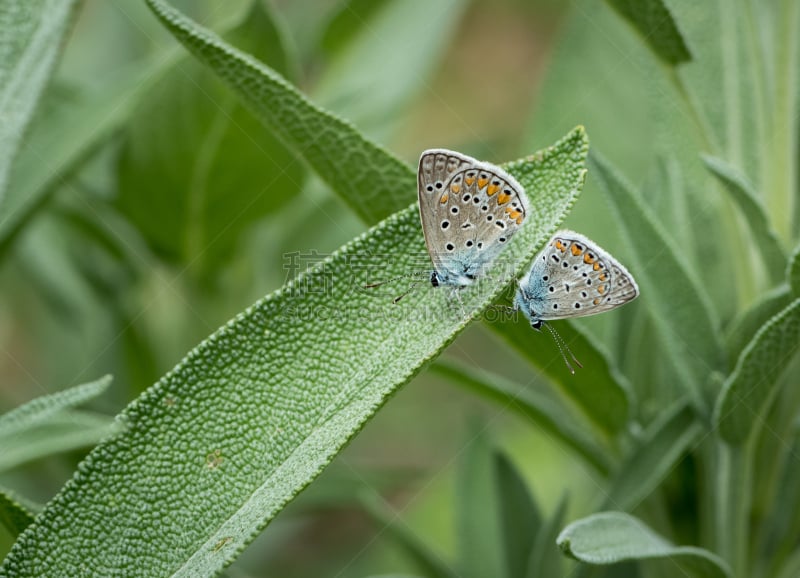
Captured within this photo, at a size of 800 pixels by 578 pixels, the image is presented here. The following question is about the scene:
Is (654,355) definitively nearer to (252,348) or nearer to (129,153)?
(252,348)

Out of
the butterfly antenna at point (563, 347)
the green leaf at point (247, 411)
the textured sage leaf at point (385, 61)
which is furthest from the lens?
the textured sage leaf at point (385, 61)

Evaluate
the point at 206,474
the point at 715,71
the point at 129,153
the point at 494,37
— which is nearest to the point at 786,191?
the point at 715,71

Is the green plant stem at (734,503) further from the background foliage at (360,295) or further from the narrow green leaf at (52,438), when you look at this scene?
the narrow green leaf at (52,438)

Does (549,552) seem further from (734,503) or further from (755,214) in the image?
(755,214)

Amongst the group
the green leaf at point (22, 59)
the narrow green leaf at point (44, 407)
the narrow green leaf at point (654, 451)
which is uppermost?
the green leaf at point (22, 59)

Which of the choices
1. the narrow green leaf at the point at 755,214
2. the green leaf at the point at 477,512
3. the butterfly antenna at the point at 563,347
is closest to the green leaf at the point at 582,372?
the butterfly antenna at the point at 563,347
